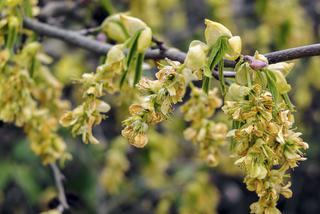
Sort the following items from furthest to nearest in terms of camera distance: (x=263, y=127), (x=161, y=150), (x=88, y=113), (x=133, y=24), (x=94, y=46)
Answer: (x=161, y=150)
(x=94, y=46)
(x=133, y=24)
(x=88, y=113)
(x=263, y=127)

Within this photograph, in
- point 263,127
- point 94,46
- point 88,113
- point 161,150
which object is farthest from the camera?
point 161,150

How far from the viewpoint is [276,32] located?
2355 millimetres

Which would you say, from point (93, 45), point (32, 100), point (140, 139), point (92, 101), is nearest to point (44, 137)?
point (32, 100)

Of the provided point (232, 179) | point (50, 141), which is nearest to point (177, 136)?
point (232, 179)

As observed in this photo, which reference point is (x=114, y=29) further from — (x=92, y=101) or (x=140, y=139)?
(x=140, y=139)

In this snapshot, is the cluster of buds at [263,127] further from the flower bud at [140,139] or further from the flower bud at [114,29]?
the flower bud at [114,29]

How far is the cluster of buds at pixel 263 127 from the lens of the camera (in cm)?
78

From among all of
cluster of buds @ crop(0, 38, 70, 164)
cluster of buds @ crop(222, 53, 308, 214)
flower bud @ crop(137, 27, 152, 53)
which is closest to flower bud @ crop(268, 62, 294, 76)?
cluster of buds @ crop(222, 53, 308, 214)

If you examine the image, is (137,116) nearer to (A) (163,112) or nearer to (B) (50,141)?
(A) (163,112)

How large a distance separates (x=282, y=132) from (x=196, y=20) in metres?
2.27

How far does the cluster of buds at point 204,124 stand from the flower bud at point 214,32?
26 centimetres

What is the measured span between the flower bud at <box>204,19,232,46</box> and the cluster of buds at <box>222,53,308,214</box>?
0.05m

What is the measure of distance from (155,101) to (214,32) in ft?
0.47

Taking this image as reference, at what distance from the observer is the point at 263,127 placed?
2.56ft
